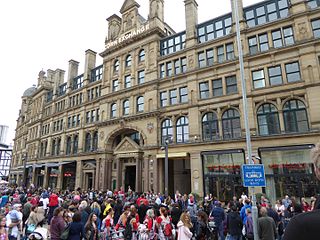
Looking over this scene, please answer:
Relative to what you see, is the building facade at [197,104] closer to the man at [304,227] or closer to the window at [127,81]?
the window at [127,81]

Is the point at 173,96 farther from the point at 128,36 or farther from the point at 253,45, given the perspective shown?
the point at 128,36

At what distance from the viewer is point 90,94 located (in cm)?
3825

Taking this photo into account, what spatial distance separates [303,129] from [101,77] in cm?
2985

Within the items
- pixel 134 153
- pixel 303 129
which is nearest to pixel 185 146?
pixel 134 153

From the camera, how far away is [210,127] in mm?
24156

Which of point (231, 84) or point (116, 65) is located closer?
point (231, 84)

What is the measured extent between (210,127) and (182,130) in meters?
3.46

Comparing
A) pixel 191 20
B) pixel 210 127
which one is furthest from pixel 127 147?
pixel 191 20

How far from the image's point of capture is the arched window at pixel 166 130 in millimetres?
26812

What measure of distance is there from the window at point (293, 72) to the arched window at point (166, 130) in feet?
Answer: 43.3

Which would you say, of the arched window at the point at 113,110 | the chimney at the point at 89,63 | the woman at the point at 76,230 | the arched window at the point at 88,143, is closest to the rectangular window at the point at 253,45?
the arched window at the point at 113,110

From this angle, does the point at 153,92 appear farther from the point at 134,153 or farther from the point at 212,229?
the point at 212,229

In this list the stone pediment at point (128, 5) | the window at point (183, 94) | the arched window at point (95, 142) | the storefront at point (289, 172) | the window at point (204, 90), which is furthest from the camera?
the arched window at point (95, 142)

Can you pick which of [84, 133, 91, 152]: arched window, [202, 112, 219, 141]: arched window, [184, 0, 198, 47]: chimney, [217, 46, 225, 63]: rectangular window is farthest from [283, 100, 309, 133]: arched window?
[84, 133, 91, 152]: arched window
